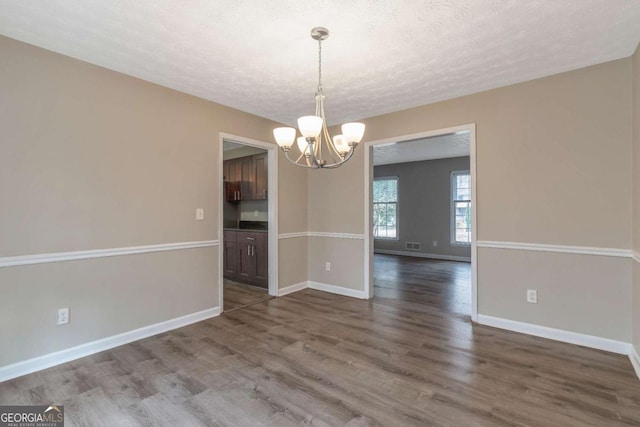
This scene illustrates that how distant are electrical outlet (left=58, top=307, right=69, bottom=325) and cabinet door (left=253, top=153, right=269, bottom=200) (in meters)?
2.98

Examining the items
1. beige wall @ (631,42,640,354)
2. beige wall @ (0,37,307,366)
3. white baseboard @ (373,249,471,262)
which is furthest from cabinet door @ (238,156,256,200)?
white baseboard @ (373,249,471,262)

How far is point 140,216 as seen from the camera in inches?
117

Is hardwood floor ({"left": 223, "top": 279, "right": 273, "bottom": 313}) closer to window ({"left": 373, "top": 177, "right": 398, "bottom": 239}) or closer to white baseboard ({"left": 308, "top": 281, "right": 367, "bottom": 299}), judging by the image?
white baseboard ({"left": 308, "top": 281, "right": 367, "bottom": 299})

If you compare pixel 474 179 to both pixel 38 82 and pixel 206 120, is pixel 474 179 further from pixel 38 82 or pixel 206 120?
pixel 38 82

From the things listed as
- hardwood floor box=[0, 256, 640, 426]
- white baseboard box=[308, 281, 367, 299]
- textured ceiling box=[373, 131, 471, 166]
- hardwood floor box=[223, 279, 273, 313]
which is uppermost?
textured ceiling box=[373, 131, 471, 166]

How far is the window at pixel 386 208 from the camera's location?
8633 millimetres

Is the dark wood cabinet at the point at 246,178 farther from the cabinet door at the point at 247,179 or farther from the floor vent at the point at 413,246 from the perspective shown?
the floor vent at the point at 413,246

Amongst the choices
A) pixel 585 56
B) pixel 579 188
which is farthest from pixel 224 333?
pixel 585 56

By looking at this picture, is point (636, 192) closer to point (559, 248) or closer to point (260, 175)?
point (559, 248)

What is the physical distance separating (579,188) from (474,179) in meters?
0.91

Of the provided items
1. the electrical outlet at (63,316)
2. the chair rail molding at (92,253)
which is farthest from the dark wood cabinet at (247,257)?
the electrical outlet at (63,316)

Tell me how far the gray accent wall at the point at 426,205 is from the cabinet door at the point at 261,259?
487cm

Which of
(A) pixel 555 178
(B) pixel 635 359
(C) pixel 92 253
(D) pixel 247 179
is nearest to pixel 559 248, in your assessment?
(A) pixel 555 178

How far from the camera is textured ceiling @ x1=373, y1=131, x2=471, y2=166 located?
5.80m
